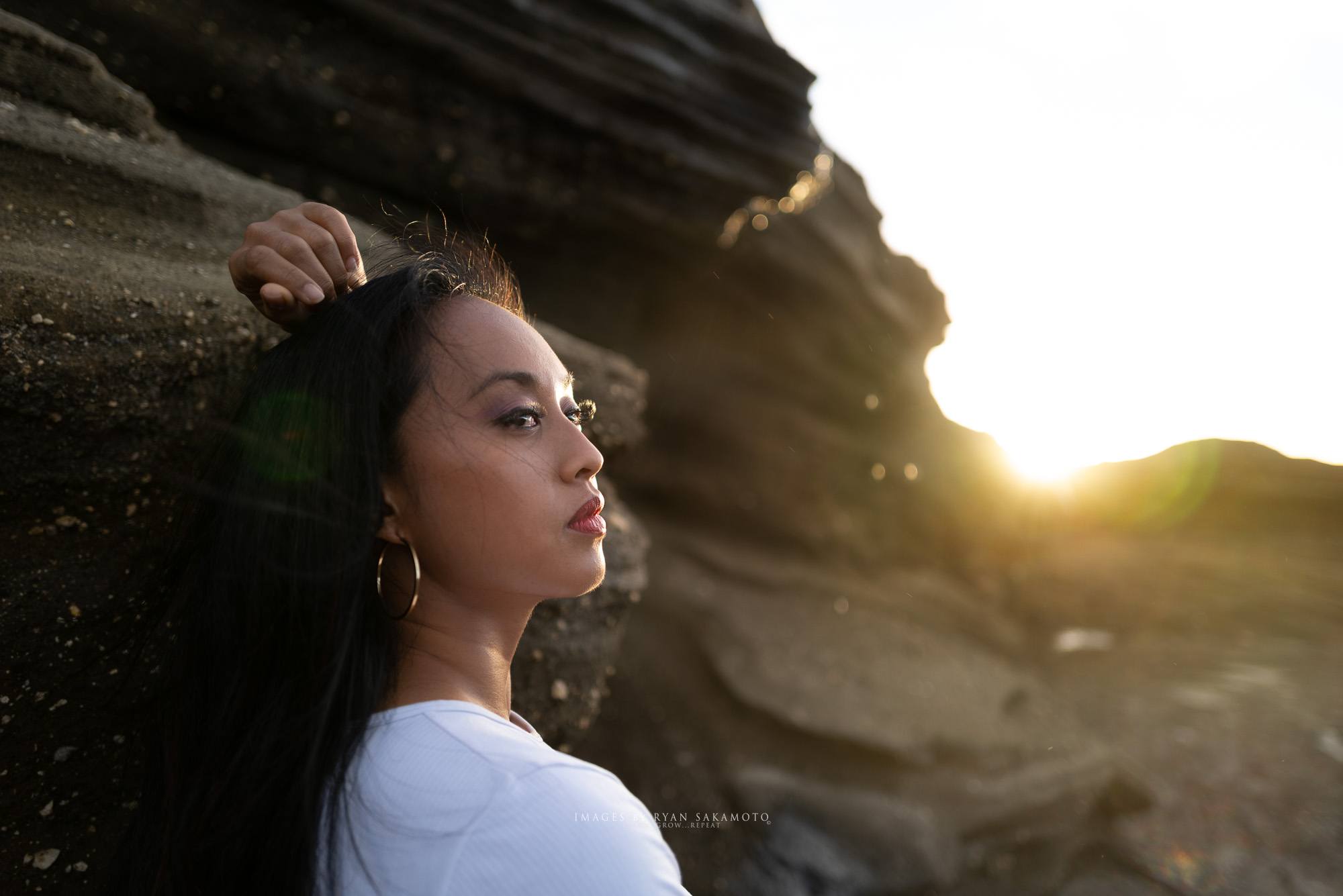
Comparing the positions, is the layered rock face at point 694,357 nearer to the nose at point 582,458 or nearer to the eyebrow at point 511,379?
the eyebrow at point 511,379

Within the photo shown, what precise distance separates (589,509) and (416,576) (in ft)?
1.22

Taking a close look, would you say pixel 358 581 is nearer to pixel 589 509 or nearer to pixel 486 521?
pixel 486 521

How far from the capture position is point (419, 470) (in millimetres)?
1543

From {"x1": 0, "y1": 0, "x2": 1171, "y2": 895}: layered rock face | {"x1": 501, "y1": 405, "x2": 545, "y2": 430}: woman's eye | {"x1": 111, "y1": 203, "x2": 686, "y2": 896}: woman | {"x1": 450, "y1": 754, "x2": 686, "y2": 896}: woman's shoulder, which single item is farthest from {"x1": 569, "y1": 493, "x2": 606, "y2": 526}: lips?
{"x1": 0, "y1": 0, "x2": 1171, "y2": 895}: layered rock face

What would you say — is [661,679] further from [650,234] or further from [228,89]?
[228,89]

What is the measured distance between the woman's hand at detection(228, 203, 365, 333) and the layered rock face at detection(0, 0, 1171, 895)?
1.81 feet

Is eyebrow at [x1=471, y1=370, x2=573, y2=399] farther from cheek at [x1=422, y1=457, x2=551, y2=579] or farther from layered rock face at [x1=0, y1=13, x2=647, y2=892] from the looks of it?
layered rock face at [x1=0, y1=13, x2=647, y2=892]

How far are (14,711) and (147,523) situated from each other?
50 centimetres

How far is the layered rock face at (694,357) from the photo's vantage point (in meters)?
2.30

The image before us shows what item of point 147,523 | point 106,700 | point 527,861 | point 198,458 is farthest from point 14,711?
point 527,861

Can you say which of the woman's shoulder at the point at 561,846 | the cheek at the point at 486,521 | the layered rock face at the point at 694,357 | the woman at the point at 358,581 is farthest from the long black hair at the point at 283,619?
the layered rock face at the point at 694,357

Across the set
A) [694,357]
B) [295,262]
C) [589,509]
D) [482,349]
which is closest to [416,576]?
[589,509]

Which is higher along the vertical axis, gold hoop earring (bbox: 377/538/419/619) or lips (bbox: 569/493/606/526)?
lips (bbox: 569/493/606/526)

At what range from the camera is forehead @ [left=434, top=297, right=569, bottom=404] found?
5.26ft
